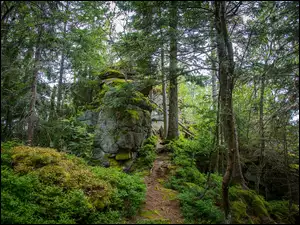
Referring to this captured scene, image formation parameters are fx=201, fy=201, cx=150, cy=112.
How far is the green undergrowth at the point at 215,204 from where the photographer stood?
17.8ft

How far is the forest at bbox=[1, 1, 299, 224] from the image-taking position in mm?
5035

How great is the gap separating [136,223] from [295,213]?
223 inches

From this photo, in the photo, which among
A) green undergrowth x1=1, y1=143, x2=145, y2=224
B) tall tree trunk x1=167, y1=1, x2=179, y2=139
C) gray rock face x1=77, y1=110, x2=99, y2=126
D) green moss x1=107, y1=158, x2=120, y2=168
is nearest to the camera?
green undergrowth x1=1, y1=143, x2=145, y2=224

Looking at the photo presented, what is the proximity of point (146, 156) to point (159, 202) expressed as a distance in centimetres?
340

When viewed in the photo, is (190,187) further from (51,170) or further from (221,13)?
(221,13)

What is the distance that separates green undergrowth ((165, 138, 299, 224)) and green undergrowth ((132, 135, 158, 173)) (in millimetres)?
1374

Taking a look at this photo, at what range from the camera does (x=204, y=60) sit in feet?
24.2

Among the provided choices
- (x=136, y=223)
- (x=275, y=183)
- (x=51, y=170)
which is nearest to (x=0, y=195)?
(x=51, y=170)

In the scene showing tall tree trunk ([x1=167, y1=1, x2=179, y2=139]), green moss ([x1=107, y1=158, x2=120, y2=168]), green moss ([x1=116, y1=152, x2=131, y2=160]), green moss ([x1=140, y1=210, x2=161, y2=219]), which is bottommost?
green moss ([x1=140, y1=210, x2=161, y2=219])

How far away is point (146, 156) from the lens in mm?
9750

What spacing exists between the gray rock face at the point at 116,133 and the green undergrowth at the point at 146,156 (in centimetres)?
33

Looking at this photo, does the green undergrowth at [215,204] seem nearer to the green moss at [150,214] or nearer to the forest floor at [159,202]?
the forest floor at [159,202]

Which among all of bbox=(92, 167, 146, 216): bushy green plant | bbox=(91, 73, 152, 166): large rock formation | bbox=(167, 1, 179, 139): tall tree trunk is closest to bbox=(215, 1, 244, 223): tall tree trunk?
bbox=(167, 1, 179, 139): tall tree trunk

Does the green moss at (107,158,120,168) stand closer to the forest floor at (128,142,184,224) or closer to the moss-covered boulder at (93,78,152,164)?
the moss-covered boulder at (93,78,152,164)
